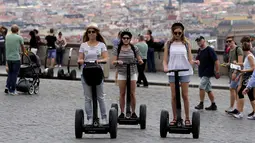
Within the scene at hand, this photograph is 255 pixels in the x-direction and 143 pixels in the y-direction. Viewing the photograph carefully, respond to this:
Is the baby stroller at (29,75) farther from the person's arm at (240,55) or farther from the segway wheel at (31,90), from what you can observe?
the person's arm at (240,55)

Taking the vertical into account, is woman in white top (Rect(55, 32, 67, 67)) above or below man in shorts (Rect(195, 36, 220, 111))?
below

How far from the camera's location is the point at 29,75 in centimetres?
1961

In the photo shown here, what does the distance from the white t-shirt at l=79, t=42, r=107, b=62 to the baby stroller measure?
697 centimetres

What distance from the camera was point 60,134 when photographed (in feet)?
42.2

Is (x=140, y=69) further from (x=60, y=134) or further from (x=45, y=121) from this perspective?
(x=60, y=134)

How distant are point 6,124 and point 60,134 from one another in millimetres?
1565

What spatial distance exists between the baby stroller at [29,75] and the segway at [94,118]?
7.30 meters

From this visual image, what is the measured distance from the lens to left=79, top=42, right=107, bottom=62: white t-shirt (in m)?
12.5

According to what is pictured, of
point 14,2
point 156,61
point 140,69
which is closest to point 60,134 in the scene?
point 140,69

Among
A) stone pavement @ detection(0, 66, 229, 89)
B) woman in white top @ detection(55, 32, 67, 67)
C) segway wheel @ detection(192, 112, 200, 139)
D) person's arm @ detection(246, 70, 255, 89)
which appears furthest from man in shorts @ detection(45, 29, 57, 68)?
→ segway wheel @ detection(192, 112, 200, 139)

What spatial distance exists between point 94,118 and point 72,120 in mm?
2505

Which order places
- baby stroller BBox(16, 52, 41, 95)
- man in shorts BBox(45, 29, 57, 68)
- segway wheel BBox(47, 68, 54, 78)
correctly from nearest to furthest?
baby stroller BBox(16, 52, 41, 95) < segway wheel BBox(47, 68, 54, 78) < man in shorts BBox(45, 29, 57, 68)

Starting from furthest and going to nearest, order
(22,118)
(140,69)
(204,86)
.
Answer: (140,69) → (204,86) → (22,118)

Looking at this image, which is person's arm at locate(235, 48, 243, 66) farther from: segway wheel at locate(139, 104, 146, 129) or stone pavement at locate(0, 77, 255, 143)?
segway wheel at locate(139, 104, 146, 129)
